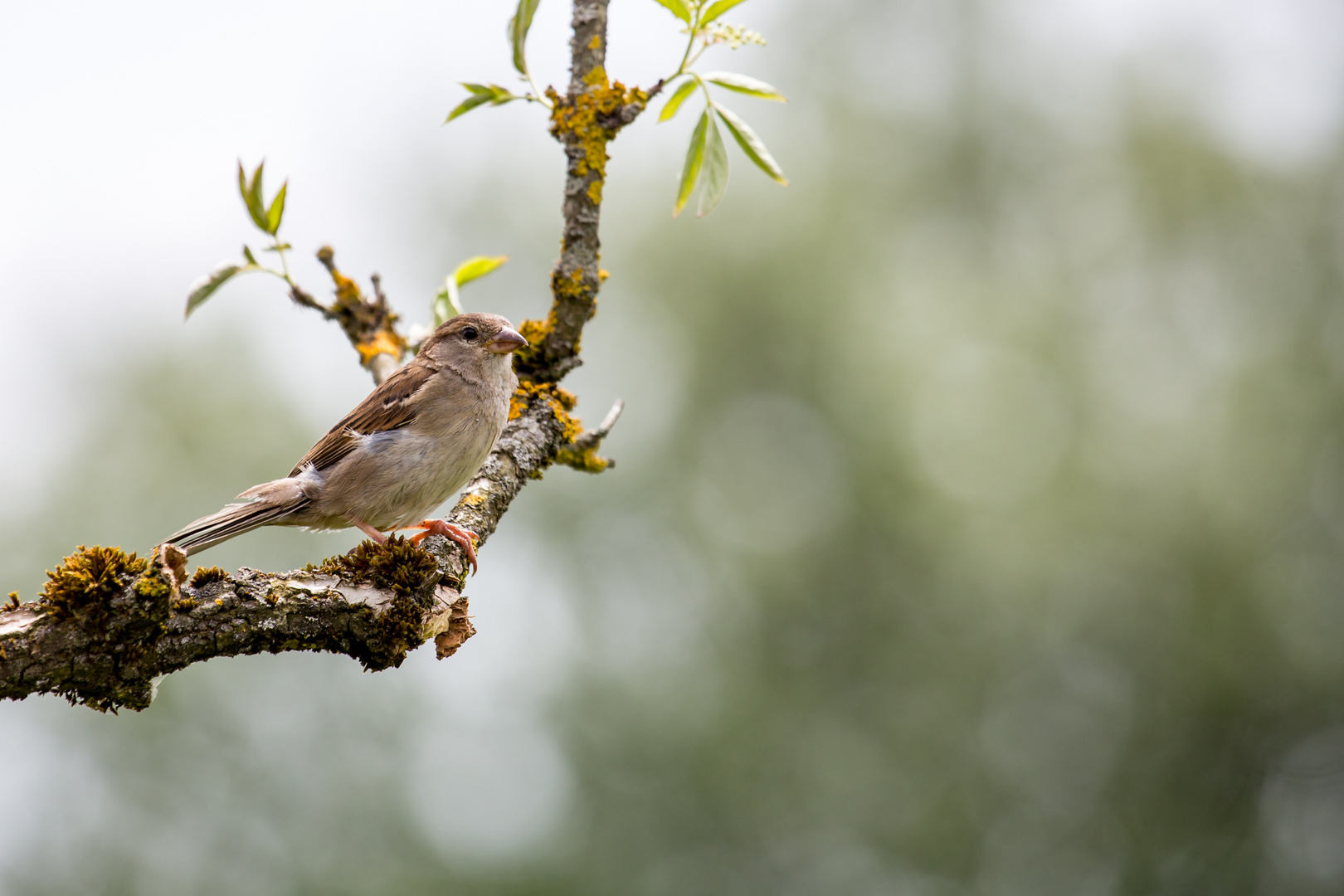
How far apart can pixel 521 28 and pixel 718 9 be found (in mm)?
1027

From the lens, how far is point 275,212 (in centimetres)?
507

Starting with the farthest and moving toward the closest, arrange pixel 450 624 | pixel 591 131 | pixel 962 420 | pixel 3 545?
pixel 962 420
pixel 3 545
pixel 591 131
pixel 450 624

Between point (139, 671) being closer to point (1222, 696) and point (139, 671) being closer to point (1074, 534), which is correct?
point (1074, 534)

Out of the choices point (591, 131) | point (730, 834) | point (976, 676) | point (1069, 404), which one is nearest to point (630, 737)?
point (730, 834)

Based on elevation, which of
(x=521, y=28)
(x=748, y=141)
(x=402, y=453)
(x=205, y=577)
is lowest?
(x=205, y=577)

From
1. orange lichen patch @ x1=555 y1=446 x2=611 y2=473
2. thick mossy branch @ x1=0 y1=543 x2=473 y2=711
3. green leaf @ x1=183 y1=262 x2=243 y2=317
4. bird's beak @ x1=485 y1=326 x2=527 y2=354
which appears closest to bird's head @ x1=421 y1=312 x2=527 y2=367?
bird's beak @ x1=485 y1=326 x2=527 y2=354

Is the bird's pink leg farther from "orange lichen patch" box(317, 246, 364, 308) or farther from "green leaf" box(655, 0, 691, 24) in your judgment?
"green leaf" box(655, 0, 691, 24)

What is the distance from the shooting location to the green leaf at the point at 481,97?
4.90 meters

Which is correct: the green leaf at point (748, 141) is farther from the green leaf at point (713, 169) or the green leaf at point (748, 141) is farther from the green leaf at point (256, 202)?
the green leaf at point (256, 202)

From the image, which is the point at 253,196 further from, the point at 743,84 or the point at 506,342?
the point at 743,84

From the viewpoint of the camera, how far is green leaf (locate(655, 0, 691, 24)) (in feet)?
14.0

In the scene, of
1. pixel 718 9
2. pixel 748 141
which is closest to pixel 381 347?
pixel 748 141

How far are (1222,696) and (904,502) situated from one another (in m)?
8.29

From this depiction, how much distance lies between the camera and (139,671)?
277 centimetres
